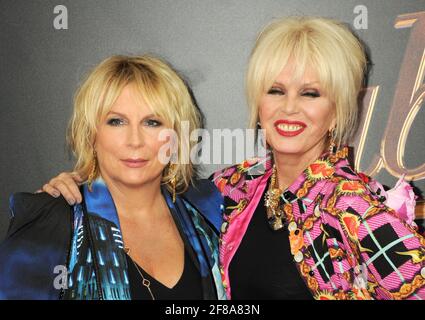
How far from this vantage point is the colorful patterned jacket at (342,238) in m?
1.96

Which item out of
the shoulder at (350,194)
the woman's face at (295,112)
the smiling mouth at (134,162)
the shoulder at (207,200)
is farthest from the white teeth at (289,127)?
the smiling mouth at (134,162)

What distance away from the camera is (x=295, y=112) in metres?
2.33

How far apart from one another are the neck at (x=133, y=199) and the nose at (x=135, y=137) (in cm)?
25

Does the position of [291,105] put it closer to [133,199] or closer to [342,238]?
[342,238]

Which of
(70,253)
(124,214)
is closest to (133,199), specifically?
(124,214)

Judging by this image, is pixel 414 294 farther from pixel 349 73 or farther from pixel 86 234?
pixel 86 234

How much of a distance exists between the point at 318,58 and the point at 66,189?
123 centimetres

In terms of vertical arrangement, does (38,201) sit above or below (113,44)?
below

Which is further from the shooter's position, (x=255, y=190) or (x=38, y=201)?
(x=255, y=190)

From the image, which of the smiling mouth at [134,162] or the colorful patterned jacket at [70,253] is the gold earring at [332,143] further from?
the smiling mouth at [134,162]

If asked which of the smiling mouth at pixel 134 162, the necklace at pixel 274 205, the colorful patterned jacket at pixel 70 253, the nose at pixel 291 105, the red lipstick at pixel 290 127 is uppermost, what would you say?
the nose at pixel 291 105

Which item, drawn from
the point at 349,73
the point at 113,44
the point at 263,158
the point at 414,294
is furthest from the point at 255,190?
the point at 113,44

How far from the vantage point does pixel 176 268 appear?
2.30 m

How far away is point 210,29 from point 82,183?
107 cm
